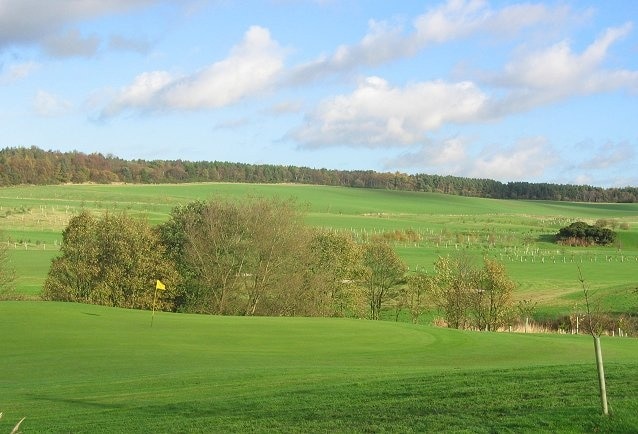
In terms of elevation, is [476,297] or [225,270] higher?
[225,270]

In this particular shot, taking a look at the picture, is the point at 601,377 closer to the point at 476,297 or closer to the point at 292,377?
the point at 292,377

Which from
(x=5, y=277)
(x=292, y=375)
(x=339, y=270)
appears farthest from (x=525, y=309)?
(x=292, y=375)

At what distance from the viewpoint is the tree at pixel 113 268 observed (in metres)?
57.9

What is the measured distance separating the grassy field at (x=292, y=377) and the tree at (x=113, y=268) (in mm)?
17259

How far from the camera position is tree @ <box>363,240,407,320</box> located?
7019 centimetres

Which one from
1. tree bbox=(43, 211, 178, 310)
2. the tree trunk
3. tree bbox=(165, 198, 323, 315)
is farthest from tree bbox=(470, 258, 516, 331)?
the tree trunk

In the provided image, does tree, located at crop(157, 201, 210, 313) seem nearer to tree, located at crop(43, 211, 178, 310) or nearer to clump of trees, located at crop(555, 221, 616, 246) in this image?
tree, located at crop(43, 211, 178, 310)

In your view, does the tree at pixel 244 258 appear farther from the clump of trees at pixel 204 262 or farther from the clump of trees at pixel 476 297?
the clump of trees at pixel 476 297

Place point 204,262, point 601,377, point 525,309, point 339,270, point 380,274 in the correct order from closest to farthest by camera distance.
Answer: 1. point 601,377
2. point 204,262
3. point 525,309
4. point 339,270
5. point 380,274

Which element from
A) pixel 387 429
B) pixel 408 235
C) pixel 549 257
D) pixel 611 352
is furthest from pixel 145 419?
pixel 408 235

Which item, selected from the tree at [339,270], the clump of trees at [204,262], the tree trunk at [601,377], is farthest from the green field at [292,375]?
the tree at [339,270]

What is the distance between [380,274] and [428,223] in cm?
7866

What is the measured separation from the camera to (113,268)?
191 ft

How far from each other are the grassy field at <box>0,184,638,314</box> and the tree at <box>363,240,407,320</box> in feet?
25.7
